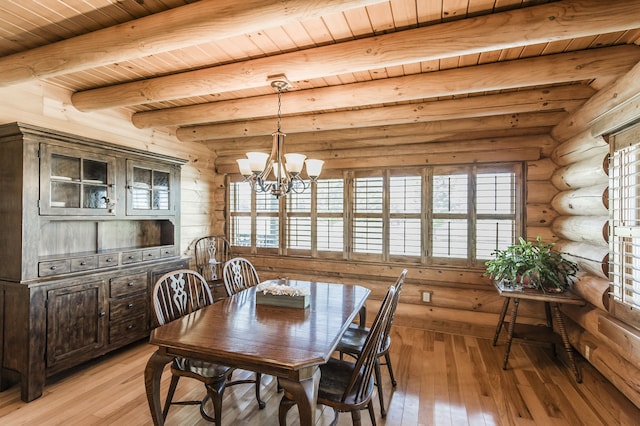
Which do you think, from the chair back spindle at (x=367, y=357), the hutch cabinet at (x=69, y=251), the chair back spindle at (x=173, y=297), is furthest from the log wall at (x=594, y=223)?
the hutch cabinet at (x=69, y=251)

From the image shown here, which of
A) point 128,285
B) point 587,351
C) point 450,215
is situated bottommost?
point 587,351

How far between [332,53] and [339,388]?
219cm

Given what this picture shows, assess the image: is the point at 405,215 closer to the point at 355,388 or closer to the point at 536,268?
the point at 536,268

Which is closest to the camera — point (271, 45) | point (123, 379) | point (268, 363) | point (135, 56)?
point (268, 363)

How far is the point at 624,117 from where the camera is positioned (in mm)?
2359

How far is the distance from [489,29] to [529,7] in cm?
24

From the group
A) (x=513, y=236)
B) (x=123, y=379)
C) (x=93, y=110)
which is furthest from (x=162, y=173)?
(x=513, y=236)

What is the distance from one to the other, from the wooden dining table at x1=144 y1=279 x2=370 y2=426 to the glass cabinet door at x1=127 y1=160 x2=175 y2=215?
1.86m

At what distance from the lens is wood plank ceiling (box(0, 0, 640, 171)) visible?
6.03 feet

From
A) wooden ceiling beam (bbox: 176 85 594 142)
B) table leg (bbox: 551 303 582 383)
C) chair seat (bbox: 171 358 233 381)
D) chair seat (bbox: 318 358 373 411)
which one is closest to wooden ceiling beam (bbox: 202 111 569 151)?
wooden ceiling beam (bbox: 176 85 594 142)

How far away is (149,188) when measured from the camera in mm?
3740

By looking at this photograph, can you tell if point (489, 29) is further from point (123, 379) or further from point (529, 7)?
point (123, 379)

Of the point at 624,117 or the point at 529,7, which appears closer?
the point at 529,7

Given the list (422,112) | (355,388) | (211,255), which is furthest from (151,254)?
(422,112)
